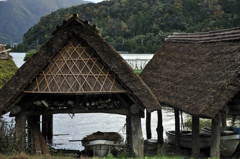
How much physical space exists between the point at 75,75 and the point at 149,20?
7205 cm

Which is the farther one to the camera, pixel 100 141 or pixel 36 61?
pixel 100 141

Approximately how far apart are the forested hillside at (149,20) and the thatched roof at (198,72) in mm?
53610

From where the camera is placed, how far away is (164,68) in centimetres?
1784

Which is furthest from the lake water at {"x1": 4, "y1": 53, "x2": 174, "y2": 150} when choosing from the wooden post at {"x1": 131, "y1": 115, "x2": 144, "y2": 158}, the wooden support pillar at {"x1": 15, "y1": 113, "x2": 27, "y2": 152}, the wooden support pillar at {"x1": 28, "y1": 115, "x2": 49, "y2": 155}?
the wooden post at {"x1": 131, "y1": 115, "x2": 144, "y2": 158}

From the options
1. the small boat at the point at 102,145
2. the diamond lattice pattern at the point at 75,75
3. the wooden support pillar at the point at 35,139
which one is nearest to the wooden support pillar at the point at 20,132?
the wooden support pillar at the point at 35,139

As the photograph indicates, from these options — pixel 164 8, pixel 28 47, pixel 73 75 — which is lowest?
pixel 73 75

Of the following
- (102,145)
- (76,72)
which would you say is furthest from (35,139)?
(76,72)

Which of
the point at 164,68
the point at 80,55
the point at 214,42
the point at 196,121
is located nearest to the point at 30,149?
the point at 80,55

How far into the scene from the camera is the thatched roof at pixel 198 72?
484 inches

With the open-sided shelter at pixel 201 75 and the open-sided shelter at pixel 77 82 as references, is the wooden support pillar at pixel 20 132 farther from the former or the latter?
the open-sided shelter at pixel 201 75

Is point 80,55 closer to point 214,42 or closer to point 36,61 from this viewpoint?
point 36,61

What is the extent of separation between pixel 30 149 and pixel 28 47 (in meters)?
75.0

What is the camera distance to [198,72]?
49.0ft

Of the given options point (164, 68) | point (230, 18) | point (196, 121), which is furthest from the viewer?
point (230, 18)
